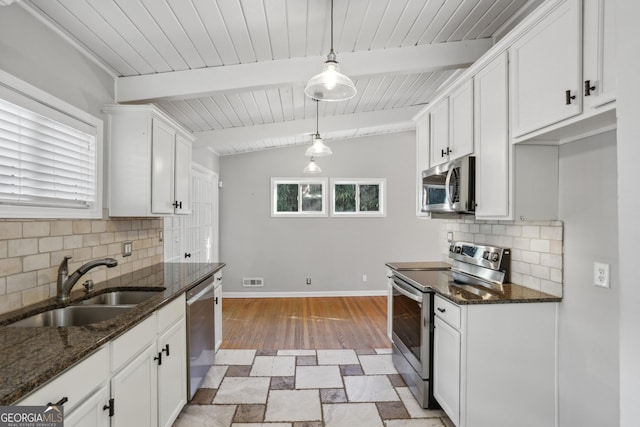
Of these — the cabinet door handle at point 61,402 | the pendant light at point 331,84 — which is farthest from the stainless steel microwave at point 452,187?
the cabinet door handle at point 61,402

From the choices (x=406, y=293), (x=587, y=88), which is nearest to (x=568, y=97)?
(x=587, y=88)

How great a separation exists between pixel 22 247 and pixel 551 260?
3063mm

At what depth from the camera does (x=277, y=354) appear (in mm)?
3266

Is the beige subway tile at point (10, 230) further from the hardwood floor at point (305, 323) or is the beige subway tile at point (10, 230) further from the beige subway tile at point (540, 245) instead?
the beige subway tile at point (540, 245)

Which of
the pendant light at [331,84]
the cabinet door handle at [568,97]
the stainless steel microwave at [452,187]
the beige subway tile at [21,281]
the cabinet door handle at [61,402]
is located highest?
the pendant light at [331,84]

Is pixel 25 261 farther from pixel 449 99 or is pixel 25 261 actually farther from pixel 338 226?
pixel 338 226

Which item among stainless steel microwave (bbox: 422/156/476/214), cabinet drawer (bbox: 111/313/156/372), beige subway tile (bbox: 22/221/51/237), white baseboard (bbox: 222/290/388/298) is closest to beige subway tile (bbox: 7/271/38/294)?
beige subway tile (bbox: 22/221/51/237)

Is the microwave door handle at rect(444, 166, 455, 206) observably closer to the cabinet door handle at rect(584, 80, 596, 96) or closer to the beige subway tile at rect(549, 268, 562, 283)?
the beige subway tile at rect(549, 268, 562, 283)

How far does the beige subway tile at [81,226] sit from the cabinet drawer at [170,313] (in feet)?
2.63

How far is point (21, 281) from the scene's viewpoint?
1749 mm

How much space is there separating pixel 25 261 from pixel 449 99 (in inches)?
120

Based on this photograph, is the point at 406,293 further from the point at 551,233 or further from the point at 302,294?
the point at 302,294

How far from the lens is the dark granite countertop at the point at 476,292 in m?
1.93

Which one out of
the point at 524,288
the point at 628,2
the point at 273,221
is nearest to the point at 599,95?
the point at 628,2
